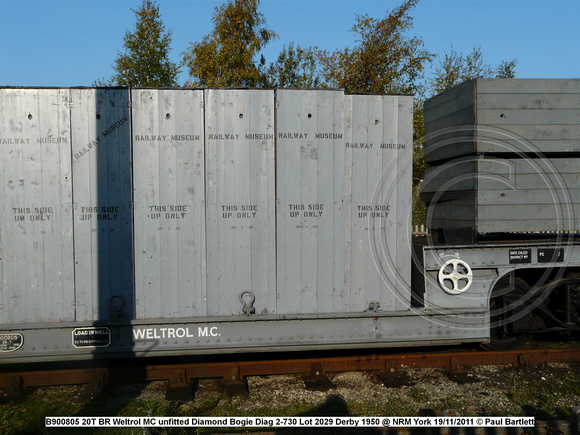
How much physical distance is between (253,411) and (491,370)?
3.26 meters

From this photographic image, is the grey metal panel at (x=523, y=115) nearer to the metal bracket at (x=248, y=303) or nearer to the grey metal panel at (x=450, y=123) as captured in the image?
the grey metal panel at (x=450, y=123)

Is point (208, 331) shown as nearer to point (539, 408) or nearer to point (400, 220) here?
point (400, 220)

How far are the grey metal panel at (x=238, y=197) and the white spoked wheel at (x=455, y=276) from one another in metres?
2.05

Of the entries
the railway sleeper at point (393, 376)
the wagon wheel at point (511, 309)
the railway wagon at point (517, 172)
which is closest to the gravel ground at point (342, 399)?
the railway sleeper at point (393, 376)

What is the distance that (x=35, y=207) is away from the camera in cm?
473

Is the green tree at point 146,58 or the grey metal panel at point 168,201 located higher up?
the green tree at point 146,58

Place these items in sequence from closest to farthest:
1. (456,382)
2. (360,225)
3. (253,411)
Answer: (253,411) < (360,225) < (456,382)

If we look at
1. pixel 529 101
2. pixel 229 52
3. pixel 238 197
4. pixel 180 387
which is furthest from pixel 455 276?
pixel 229 52

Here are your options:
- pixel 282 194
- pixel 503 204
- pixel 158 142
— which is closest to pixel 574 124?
pixel 503 204

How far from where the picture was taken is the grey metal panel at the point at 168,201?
15.9 ft

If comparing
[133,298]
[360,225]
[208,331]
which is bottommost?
[208,331]

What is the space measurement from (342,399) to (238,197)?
8.59ft

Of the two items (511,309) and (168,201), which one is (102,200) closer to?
(168,201)

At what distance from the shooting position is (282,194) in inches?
196
